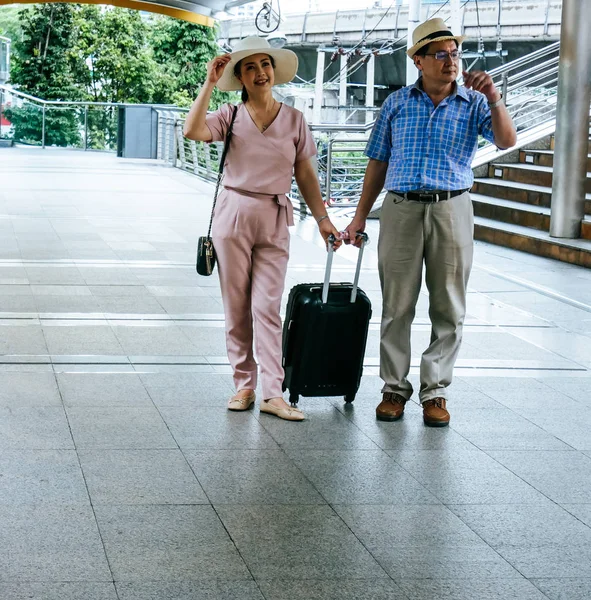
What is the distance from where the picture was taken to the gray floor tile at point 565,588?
3.38m

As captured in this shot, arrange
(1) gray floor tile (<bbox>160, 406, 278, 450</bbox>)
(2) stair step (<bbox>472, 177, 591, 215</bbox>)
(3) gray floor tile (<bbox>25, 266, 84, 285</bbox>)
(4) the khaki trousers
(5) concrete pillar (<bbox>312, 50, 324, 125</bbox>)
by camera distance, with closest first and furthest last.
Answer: (1) gray floor tile (<bbox>160, 406, 278, 450</bbox>)
(4) the khaki trousers
(3) gray floor tile (<bbox>25, 266, 84, 285</bbox>)
(2) stair step (<bbox>472, 177, 591, 215</bbox>)
(5) concrete pillar (<bbox>312, 50, 324, 125</bbox>)

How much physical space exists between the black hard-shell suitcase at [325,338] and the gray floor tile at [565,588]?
2.03 m

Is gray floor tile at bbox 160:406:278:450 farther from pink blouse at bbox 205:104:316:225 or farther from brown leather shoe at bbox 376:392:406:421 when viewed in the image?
pink blouse at bbox 205:104:316:225

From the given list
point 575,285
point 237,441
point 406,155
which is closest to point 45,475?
point 237,441

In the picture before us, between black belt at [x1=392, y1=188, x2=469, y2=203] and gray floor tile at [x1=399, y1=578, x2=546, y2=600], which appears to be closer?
gray floor tile at [x1=399, y1=578, x2=546, y2=600]

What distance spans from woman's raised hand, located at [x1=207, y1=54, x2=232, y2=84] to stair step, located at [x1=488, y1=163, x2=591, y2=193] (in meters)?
9.11

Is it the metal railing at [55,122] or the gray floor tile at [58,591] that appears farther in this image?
the metal railing at [55,122]

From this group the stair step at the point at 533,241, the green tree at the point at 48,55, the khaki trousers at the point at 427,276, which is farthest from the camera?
the green tree at the point at 48,55

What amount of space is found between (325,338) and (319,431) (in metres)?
0.45

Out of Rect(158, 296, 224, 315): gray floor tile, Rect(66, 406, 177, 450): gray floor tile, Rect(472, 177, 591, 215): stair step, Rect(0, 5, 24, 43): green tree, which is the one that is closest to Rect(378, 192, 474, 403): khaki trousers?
Rect(66, 406, 177, 450): gray floor tile

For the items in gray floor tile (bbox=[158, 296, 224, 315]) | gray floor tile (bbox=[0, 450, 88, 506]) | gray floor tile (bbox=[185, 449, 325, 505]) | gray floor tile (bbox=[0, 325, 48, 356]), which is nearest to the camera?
gray floor tile (bbox=[0, 450, 88, 506])

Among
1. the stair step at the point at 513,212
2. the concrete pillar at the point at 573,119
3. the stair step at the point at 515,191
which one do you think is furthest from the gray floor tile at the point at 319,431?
the stair step at the point at 515,191

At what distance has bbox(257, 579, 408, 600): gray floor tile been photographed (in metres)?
3.29

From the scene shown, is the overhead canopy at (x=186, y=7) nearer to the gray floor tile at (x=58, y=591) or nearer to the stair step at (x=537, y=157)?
the stair step at (x=537, y=157)
